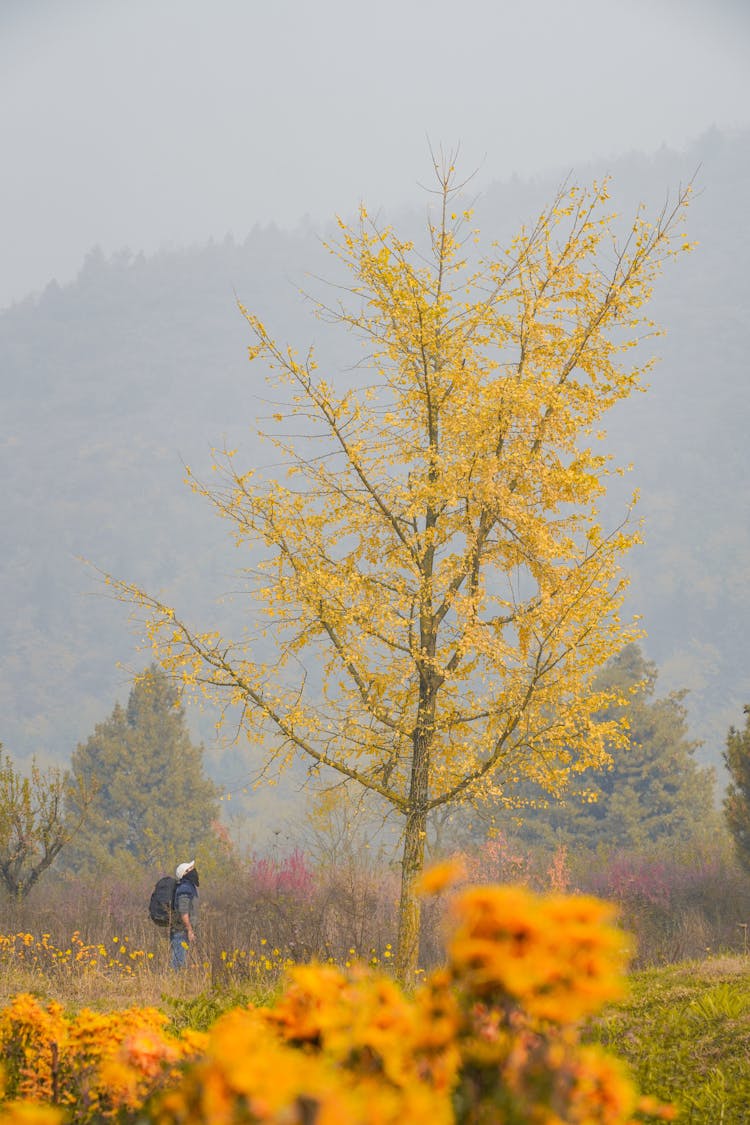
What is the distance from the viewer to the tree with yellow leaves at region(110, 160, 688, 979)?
7.11 meters

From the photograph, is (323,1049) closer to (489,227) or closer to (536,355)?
(536,355)

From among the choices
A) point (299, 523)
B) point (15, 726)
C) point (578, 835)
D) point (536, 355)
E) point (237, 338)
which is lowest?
point (578, 835)

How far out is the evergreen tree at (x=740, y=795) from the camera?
451 inches

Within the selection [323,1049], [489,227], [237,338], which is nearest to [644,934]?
[323,1049]

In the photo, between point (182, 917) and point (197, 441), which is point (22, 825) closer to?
point (182, 917)

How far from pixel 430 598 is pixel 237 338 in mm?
171355

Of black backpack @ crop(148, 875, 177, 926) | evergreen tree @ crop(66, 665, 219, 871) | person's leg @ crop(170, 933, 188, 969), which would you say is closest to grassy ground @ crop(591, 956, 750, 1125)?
person's leg @ crop(170, 933, 188, 969)

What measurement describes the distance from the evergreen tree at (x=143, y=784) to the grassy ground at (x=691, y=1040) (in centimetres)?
1514

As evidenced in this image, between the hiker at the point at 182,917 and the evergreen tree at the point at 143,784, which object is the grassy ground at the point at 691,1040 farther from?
the evergreen tree at the point at 143,784

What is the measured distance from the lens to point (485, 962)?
57.7 inches

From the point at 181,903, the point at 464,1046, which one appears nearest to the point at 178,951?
the point at 181,903

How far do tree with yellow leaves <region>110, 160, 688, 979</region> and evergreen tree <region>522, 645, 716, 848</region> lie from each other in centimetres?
1363

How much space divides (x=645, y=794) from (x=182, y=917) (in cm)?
1464

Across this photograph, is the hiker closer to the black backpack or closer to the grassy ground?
the black backpack
